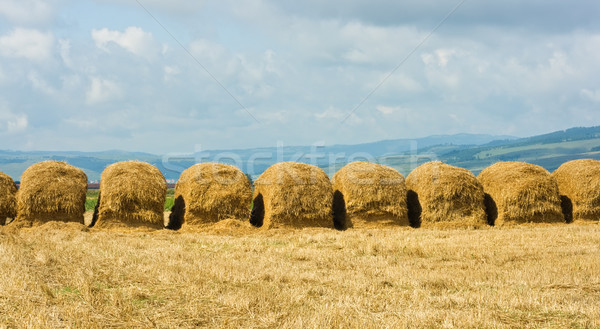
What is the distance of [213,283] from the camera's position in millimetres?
8461

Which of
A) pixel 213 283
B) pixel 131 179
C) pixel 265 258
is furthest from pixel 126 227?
pixel 213 283

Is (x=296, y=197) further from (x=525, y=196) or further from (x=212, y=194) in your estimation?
(x=525, y=196)

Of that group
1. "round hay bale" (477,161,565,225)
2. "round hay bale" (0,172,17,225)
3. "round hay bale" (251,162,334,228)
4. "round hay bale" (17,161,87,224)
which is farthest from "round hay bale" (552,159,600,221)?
"round hay bale" (0,172,17,225)

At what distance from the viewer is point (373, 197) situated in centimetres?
1769

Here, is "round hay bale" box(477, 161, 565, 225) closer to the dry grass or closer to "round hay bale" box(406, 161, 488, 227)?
"round hay bale" box(406, 161, 488, 227)

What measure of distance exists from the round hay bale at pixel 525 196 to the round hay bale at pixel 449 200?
0.75 metres

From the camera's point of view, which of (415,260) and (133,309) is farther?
(415,260)

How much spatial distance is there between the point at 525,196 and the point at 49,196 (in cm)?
1628

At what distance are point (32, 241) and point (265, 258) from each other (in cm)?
651

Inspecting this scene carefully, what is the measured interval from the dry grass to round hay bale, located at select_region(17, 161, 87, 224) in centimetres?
142

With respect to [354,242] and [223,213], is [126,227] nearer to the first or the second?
[223,213]

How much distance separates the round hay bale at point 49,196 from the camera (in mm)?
15977

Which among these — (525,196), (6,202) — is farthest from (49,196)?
(525,196)

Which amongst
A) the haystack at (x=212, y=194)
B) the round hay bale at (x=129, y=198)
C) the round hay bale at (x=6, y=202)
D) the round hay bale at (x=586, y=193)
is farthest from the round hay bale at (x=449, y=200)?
the round hay bale at (x=6, y=202)
